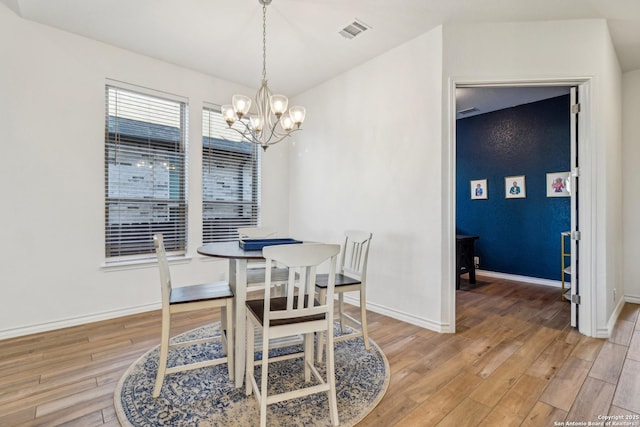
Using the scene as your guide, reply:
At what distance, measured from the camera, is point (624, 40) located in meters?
3.14

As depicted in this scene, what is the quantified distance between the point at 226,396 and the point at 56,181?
2680 millimetres

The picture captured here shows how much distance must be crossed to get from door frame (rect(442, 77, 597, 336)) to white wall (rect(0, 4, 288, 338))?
321 cm

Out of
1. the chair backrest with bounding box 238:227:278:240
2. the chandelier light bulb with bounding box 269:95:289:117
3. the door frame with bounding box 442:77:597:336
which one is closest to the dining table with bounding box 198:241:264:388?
the chair backrest with bounding box 238:227:278:240

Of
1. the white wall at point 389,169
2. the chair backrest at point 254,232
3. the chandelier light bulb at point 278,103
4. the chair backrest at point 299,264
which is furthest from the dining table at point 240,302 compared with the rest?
the white wall at point 389,169

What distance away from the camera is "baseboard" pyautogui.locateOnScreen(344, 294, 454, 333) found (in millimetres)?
2947

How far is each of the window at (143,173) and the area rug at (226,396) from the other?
1557mm

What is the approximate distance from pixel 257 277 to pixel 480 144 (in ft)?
15.6

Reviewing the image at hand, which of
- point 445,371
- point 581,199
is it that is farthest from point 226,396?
point 581,199

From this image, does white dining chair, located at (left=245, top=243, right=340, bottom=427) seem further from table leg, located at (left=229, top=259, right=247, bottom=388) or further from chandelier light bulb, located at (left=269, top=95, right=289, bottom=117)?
chandelier light bulb, located at (left=269, top=95, right=289, bottom=117)

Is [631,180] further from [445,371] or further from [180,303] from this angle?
[180,303]

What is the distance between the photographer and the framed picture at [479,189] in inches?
219

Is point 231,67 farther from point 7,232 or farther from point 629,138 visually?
point 629,138

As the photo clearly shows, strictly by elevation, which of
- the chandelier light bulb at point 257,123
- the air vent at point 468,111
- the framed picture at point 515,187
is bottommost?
the framed picture at point 515,187

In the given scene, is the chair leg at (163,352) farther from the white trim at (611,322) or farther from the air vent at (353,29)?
the white trim at (611,322)
